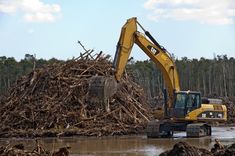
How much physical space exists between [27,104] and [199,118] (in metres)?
9.85

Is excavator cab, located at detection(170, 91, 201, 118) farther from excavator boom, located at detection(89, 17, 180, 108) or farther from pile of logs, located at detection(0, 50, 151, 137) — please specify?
pile of logs, located at detection(0, 50, 151, 137)

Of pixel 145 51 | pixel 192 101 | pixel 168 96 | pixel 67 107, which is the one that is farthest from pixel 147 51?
pixel 67 107

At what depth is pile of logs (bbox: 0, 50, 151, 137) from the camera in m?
27.8

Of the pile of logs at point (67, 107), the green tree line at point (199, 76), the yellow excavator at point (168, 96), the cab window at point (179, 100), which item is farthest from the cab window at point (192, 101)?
the green tree line at point (199, 76)

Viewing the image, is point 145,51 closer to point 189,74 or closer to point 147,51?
point 147,51

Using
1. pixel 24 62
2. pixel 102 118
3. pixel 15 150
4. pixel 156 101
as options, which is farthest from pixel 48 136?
pixel 24 62

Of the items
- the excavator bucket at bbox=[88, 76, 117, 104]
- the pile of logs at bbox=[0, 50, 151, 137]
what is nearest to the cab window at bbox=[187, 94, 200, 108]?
the excavator bucket at bbox=[88, 76, 117, 104]

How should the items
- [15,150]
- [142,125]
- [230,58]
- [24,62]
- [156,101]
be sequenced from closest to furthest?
1. [15,150]
2. [142,125]
3. [156,101]
4. [24,62]
5. [230,58]

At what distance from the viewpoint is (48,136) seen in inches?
1061

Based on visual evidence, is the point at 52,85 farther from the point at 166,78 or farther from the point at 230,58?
the point at 230,58

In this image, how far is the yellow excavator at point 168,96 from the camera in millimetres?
24033

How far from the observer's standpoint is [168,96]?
83.6ft

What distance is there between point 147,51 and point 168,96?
234 centimetres

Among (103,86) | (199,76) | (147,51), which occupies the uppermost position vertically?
(199,76)
